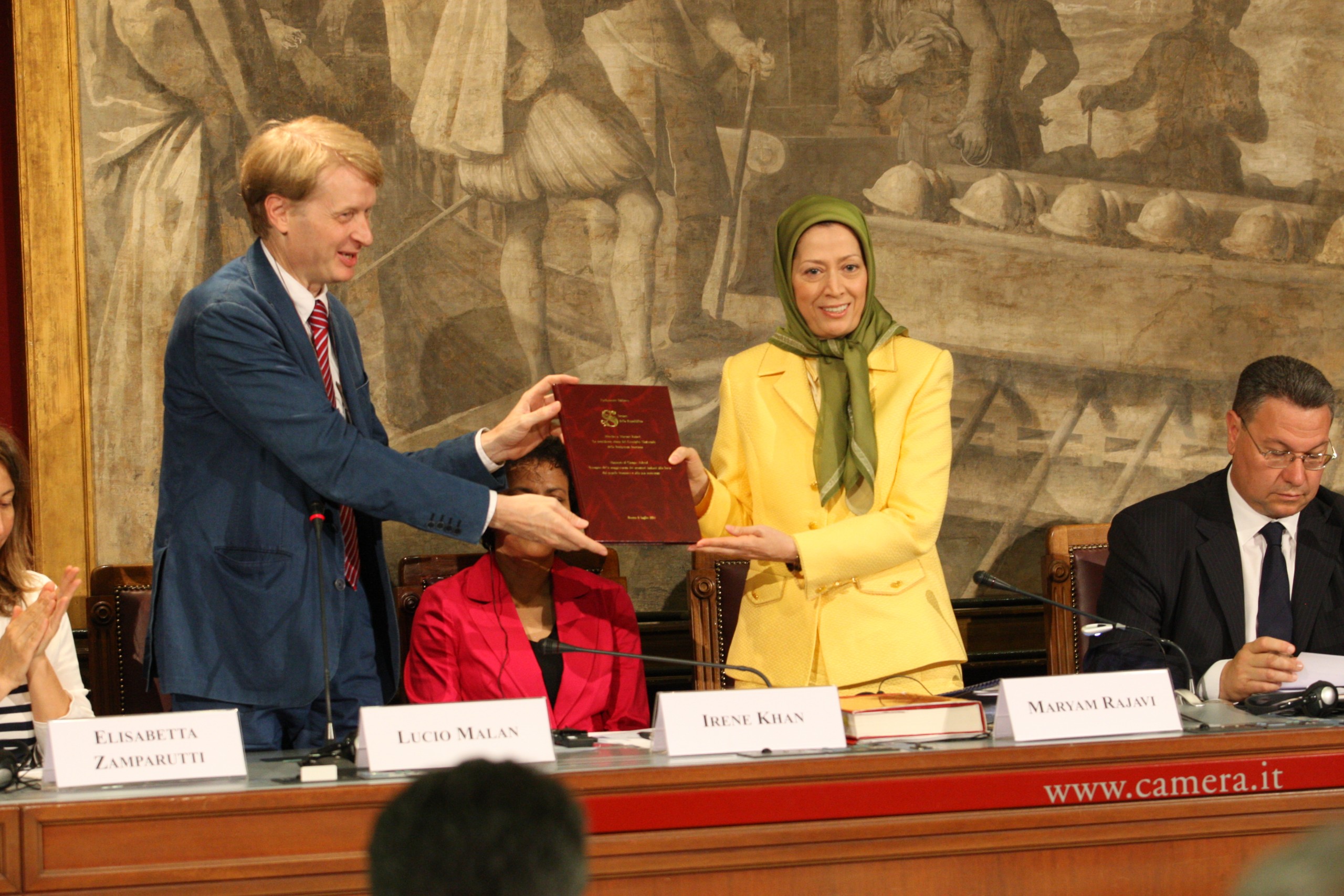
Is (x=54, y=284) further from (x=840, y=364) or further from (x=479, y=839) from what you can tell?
(x=479, y=839)

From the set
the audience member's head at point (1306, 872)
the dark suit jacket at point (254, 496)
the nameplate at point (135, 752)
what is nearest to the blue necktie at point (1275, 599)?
the dark suit jacket at point (254, 496)

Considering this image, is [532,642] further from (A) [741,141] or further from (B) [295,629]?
(A) [741,141]

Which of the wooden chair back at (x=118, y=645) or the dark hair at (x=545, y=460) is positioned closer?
the dark hair at (x=545, y=460)

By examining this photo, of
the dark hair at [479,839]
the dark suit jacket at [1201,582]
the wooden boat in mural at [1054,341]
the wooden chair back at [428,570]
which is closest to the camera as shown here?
the dark hair at [479,839]

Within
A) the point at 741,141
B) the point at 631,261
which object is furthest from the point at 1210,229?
the point at 631,261

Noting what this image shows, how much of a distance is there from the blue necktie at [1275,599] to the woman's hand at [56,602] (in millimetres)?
2594

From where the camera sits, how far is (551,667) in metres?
3.31

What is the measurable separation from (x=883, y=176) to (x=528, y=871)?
3.81 metres

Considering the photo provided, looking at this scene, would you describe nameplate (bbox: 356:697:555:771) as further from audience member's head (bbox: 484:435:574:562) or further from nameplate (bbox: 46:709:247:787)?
audience member's head (bbox: 484:435:574:562)

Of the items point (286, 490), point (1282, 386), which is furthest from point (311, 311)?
point (1282, 386)

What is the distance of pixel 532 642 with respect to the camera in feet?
10.8

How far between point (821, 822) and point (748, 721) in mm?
220

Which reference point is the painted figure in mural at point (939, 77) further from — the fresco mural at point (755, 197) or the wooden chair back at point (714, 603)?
the wooden chair back at point (714, 603)

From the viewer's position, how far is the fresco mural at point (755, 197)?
4.18 metres
